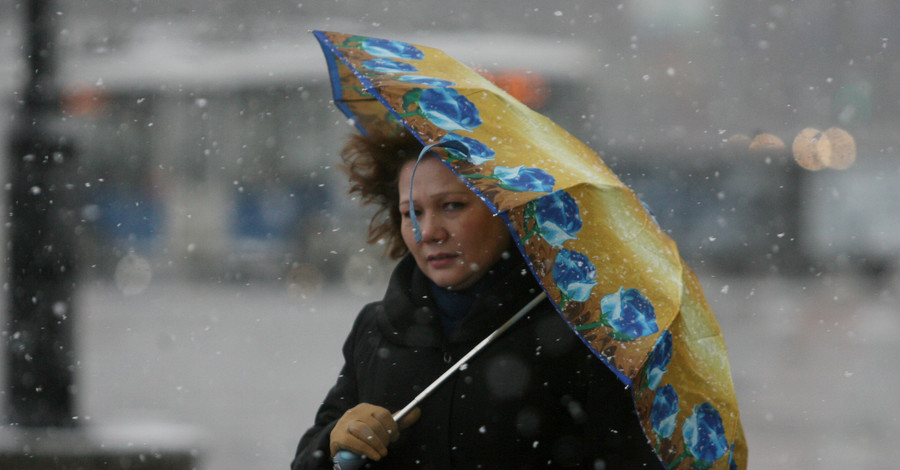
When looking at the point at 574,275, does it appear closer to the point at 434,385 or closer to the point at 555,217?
the point at 555,217

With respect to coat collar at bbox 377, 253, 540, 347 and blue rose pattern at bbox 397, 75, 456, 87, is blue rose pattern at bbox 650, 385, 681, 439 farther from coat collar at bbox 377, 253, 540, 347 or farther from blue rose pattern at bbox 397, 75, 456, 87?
blue rose pattern at bbox 397, 75, 456, 87

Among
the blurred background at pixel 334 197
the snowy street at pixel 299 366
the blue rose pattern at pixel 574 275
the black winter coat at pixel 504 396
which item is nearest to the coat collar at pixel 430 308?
the black winter coat at pixel 504 396

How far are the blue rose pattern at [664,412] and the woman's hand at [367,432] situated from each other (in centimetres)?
48

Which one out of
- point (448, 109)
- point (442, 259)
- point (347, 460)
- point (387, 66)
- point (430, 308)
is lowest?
point (347, 460)

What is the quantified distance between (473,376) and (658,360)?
0.35 m

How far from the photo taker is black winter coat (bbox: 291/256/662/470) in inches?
70.1

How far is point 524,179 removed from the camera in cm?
179

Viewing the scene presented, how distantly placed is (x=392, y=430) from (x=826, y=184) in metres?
19.3

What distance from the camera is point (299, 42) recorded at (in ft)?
48.3

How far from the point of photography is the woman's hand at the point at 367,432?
1.75 m

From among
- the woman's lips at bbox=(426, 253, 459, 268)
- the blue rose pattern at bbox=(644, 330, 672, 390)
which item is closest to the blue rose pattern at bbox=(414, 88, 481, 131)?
the woman's lips at bbox=(426, 253, 459, 268)

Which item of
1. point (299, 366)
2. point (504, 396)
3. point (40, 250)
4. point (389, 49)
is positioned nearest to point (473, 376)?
point (504, 396)

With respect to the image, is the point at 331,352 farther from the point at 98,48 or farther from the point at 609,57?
the point at 609,57

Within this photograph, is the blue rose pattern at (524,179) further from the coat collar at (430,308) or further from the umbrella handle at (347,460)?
the umbrella handle at (347,460)
